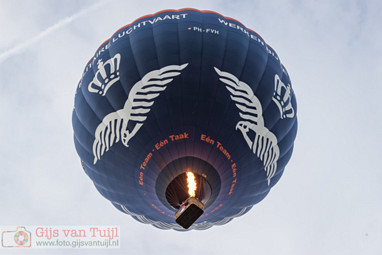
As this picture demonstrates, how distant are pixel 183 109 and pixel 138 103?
0.97 metres

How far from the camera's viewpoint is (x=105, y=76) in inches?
387

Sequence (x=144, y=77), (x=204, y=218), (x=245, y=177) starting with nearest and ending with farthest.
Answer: (x=144, y=77), (x=245, y=177), (x=204, y=218)

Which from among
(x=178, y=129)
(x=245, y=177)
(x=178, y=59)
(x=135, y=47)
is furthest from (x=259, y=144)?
(x=135, y=47)

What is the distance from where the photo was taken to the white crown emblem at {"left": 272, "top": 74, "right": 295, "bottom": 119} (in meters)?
10.2

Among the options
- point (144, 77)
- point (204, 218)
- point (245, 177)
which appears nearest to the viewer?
point (144, 77)

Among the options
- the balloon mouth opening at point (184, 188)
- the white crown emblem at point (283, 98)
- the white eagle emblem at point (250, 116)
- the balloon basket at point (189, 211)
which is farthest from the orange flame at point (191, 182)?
the white crown emblem at point (283, 98)

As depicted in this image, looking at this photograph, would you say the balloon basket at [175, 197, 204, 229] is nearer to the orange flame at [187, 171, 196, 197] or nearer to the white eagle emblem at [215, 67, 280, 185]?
the orange flame at [187, 171, 196, 197]

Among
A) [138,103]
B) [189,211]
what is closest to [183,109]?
[138,103]

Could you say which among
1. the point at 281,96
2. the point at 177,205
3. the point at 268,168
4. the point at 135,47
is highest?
the point at 135,47

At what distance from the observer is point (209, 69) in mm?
9453

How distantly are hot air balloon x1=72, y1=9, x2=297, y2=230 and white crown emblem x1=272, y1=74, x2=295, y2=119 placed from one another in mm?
24

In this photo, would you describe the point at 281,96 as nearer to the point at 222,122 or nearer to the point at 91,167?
the point at 222,122

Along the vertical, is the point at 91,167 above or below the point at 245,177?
above

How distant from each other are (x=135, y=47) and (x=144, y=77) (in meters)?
0.83
